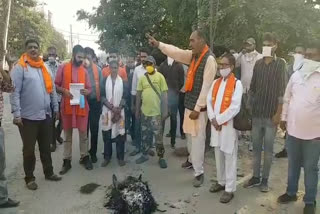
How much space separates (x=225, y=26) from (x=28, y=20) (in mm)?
25786

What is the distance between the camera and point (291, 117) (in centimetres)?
447

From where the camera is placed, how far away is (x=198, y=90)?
17.3 ft

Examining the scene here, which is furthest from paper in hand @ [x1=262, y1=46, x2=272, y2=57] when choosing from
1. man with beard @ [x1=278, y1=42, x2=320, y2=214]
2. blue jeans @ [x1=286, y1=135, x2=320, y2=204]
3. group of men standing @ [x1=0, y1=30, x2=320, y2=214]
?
blue jeans @ [x1=286, y1=135, x2=320, y2=204]

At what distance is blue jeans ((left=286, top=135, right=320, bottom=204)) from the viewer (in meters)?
4.32

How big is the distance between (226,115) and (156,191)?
1.56m

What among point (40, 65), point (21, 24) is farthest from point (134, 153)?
point (21, 24)

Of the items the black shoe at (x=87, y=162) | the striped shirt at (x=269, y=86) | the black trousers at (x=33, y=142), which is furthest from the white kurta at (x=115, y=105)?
the striped shirt at (x=269, y=86)

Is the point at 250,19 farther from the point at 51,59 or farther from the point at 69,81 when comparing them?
the point at 69,81

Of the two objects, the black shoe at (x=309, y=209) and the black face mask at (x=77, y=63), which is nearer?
the black shoe at (x=309, y=209)

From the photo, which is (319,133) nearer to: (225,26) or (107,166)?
(107,166)

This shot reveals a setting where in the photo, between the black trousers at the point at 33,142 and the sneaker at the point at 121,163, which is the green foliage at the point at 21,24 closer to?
the sneaker at the point at 121,163

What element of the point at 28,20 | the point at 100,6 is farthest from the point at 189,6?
the point at 28,20

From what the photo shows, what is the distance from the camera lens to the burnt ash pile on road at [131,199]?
438 cm

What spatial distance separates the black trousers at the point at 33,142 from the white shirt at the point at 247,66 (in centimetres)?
397
